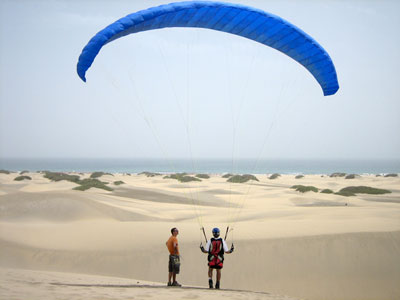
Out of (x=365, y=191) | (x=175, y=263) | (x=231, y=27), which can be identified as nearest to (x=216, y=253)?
(x=175, y=263)

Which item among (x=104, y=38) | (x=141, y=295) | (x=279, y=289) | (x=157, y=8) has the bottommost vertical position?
(x=279, y=289)

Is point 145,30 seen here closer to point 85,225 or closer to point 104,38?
point 104,38

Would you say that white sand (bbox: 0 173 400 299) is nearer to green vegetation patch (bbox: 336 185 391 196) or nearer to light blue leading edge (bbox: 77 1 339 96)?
light blue leading edge (bbox: 77 1 339 96)

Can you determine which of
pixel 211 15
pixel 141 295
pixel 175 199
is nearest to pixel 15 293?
pixel 141 295

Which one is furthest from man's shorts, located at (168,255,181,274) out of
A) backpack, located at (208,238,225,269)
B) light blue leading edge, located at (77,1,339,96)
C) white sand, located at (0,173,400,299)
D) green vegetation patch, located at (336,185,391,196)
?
green vegetation patch, located at (336,185,391,196)

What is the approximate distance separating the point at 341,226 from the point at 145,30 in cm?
891

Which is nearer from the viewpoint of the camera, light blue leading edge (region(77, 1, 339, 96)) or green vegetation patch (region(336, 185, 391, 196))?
light blue leading edge (region(77, 1, 339, 96))

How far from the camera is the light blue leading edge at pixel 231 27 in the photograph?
708cm

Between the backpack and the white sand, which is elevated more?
the backpack

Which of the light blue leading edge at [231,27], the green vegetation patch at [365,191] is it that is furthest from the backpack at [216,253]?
the green vegetation patch at [365,191]

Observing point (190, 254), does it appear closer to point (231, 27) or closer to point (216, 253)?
point (216, 253)

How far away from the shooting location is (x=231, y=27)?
26.6 ft

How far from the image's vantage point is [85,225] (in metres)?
13.0

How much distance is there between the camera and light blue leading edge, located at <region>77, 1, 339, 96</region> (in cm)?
708
